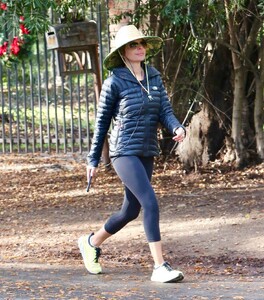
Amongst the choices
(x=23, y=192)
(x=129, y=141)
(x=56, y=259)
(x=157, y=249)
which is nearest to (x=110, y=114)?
(x=129, y=141)

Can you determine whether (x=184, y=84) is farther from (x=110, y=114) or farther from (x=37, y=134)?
(x=110, y=114)

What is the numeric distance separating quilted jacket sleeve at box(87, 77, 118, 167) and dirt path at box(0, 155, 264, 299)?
1.10m

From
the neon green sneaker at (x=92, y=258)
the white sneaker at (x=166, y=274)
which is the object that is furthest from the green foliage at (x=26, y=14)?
the white sneaker at (x=166, y=274)

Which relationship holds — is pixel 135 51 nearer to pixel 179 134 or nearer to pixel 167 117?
pixel 167 117

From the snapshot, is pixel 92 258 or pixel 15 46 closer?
pixel 92 258

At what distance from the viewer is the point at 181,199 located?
10.9 m

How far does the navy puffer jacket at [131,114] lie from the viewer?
7051 mm

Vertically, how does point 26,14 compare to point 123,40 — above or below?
above

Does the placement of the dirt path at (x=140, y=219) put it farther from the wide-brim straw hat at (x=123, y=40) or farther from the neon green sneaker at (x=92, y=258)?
the wide-brim straw hat at (x=123, y=40)

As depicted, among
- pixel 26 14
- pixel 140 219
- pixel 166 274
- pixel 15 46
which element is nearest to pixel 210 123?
pixel 140 219

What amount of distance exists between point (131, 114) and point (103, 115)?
10.0 inches

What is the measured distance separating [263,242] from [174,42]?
4882mm

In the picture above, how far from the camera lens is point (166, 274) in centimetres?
690

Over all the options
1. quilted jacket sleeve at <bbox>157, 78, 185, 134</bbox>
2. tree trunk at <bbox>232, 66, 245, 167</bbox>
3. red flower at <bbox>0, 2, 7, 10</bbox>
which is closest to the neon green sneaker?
quilted jacket sleeve at <bbox>157, 78, 185, 134</bbox>
